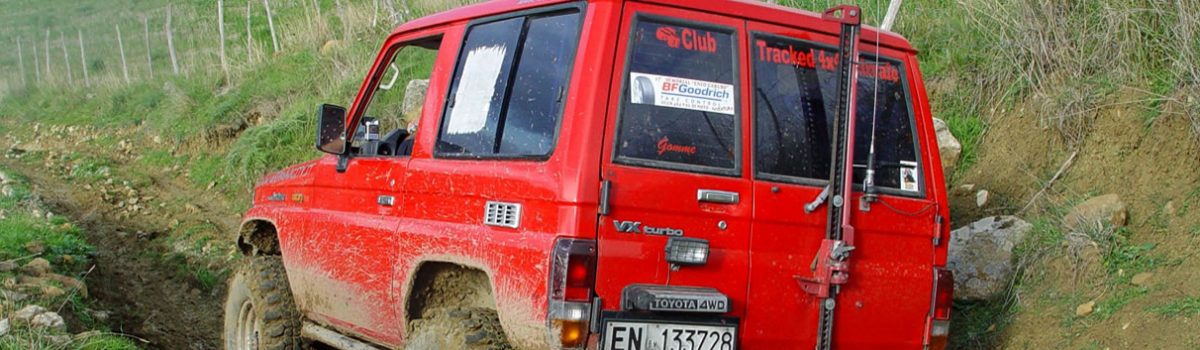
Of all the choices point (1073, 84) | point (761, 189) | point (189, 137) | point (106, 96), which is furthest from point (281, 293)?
point (106, 96)

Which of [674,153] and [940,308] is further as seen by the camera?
[940,308]

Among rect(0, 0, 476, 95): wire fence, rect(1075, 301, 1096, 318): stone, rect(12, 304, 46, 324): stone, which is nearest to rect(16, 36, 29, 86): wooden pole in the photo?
rect(0, 0, 476, 95): wire fence

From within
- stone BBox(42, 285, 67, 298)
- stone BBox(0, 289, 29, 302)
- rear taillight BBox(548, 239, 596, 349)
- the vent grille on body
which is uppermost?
the vent grille on body

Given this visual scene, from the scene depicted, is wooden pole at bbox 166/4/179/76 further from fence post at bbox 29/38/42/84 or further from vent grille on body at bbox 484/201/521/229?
vent grille on body at bbox 484/201/521/229

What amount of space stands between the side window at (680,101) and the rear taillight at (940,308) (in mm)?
992

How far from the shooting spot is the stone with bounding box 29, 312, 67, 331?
5.44 meters

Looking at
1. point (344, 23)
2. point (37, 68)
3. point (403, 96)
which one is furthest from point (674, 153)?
point (37, 68)

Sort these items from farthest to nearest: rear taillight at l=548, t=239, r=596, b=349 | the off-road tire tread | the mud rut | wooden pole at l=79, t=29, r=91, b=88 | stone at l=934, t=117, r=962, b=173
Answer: wooden pole at l=79, t=29, r=91, b=88 < the mud rut < stone at l=934, t=117, r=962, b=173 < the off-road tire tread < rear taillight at l=548, t=239, r=596, b=349

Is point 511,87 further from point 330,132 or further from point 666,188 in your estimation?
point 330,132

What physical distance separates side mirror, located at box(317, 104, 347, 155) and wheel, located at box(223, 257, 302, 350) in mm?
1049

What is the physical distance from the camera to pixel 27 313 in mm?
5531

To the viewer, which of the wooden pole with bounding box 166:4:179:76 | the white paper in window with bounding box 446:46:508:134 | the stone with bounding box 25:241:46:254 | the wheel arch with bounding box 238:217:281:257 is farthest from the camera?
the wooden pole with bounding box 166:4:179:76

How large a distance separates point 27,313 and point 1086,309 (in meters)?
5.10

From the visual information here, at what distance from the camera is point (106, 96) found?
19.2 metres
